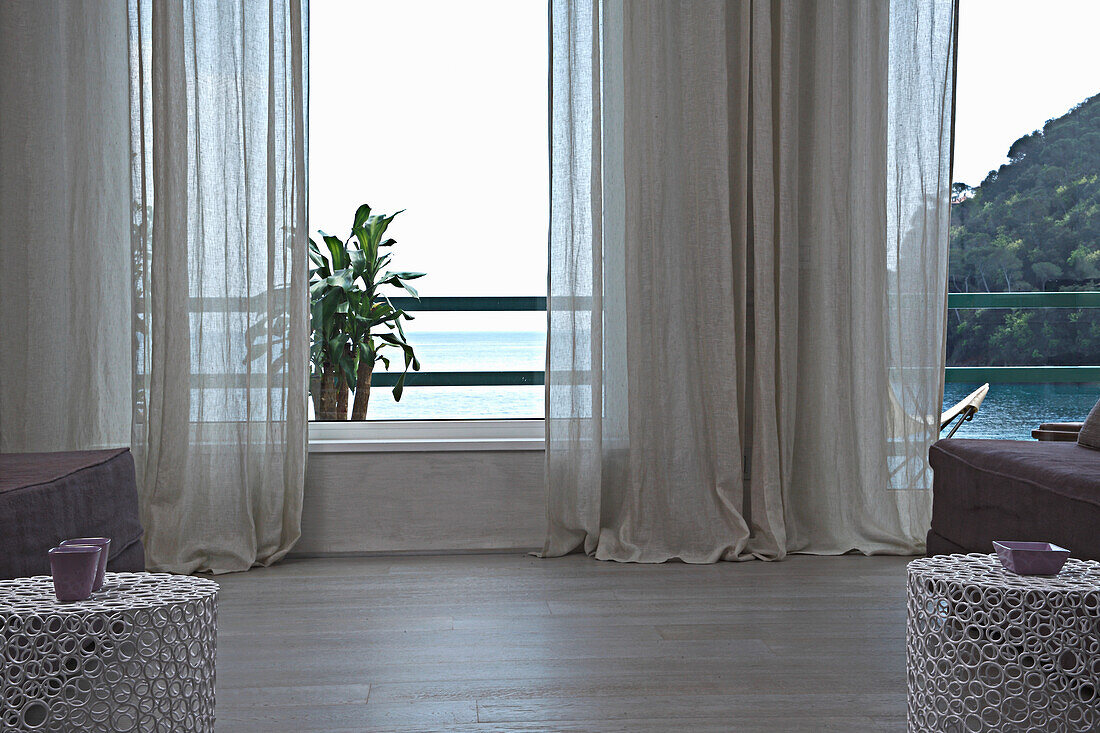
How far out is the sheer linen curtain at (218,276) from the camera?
333cm

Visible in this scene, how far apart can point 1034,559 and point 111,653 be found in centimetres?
159

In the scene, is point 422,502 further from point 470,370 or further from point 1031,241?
point 1031,241

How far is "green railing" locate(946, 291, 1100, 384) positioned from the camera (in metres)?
3.99

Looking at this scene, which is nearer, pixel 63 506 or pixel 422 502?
pixel 63 506

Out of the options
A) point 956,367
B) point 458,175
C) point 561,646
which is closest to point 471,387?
point 458,175

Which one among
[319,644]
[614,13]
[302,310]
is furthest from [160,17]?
[319,644]

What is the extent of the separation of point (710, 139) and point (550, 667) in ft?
6.62

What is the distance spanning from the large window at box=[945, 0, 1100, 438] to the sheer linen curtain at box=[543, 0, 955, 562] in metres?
0.52

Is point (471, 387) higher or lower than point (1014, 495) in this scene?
higher

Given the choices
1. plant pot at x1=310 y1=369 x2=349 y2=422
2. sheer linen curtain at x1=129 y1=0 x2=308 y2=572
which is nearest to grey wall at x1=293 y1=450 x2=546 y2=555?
sheer linen curtain at x1=129 y1=0 x2=308 y2=572

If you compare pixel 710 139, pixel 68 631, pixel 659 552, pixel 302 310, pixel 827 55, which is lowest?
pixel 659 552

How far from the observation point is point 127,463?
8.73ft

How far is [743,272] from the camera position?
3.53 m

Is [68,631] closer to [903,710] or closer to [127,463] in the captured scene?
[127,463]
